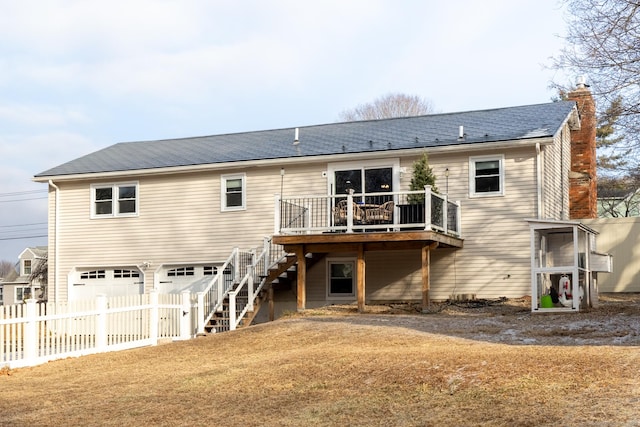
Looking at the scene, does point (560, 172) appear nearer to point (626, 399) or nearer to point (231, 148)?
point (231, 148)

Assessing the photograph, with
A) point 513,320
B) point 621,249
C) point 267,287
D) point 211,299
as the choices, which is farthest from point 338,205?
point 621,249

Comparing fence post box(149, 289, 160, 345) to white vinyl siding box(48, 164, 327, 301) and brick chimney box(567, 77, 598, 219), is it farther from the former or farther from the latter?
brick chimney box(567, 77, 598, 219)

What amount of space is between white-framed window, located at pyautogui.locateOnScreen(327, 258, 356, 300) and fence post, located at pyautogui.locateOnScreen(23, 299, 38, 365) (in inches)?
422

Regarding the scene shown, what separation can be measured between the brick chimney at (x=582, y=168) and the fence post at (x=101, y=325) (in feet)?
51.4

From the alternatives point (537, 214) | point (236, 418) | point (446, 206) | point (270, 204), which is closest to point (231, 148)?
point (270, 204)

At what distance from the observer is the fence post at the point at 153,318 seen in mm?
18688

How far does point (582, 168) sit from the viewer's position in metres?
28.4

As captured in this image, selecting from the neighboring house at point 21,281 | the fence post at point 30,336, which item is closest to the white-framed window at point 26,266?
the neighboring house at point 21,281

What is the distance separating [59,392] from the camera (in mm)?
11758

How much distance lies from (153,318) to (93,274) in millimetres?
9282

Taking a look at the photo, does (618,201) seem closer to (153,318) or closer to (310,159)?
(310,159)

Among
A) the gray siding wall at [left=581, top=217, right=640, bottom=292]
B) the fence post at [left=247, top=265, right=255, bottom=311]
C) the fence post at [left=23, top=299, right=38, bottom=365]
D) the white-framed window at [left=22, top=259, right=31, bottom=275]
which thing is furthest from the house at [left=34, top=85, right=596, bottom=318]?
the white-framed window at [left=22, top=259, right=31, bottom=275]

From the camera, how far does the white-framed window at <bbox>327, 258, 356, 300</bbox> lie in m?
24.2

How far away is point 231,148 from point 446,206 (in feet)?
27.8
